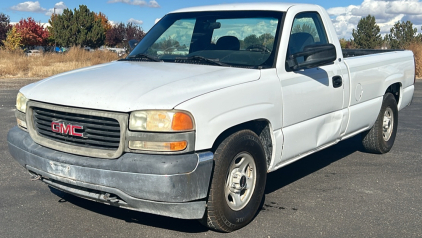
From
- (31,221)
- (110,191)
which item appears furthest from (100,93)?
(31,221)

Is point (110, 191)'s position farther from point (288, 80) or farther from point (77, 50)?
point (77, 50)

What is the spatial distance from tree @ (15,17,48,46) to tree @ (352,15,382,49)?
33.2m

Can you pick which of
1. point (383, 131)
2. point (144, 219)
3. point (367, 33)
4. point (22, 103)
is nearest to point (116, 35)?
point (367, 33)

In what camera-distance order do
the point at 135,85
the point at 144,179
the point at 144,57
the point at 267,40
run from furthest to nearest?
the point at 144,57
the point at 267,40
the point at 135,85
the point at 144,179

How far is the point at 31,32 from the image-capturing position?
52500mm

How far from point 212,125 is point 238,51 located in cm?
141

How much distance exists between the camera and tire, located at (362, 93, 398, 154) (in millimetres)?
6625

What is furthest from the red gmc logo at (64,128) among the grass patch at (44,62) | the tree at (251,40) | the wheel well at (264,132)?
the grass patch at (44,62)

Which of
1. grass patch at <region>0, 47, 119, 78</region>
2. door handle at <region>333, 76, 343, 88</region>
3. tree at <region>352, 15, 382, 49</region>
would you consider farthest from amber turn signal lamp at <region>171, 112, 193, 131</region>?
tree at <region>352, 15, 382, 49</region>

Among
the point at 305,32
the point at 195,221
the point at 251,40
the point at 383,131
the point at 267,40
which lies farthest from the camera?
the point at 383,131

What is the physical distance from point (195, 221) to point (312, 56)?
1.80 m

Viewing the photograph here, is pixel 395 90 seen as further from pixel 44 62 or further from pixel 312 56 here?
pixel 44 62

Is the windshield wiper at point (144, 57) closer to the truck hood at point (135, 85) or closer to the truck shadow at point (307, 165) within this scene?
the truck hood at point (135, 85)

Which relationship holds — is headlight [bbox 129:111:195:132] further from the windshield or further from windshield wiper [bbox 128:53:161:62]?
windshield wiper [bbox 128:53:161:62]
